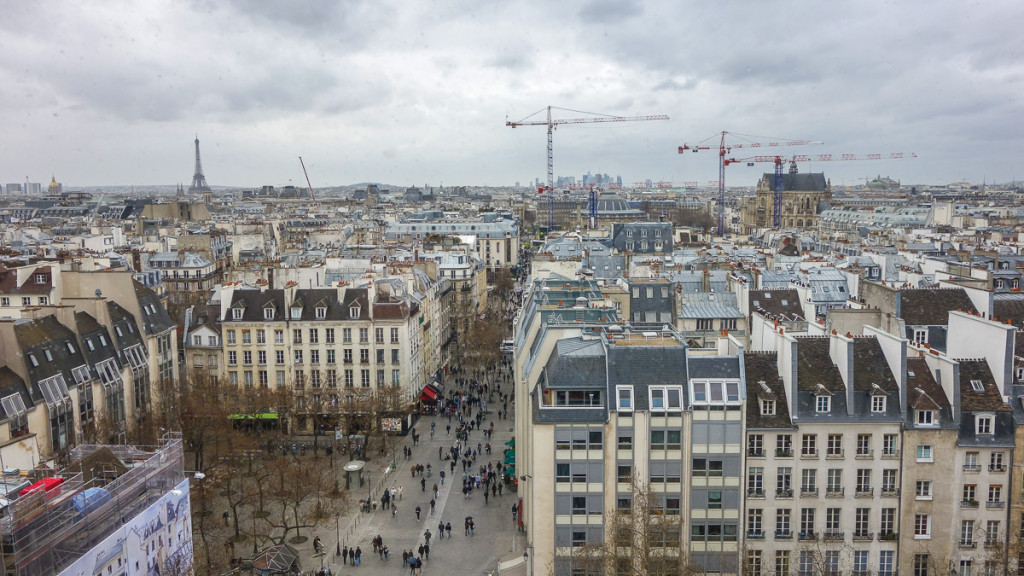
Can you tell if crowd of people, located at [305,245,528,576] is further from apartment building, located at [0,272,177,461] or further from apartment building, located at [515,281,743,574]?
apartment building, located at [0,272,177,461]

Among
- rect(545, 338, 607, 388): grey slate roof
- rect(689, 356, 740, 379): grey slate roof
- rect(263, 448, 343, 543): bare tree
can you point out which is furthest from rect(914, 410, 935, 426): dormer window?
rect(263, 448, 343, 543): bare tree

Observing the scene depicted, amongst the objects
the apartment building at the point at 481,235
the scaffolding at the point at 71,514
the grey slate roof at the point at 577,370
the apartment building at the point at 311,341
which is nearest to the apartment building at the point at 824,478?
the grey slate roof at the point at 577,370

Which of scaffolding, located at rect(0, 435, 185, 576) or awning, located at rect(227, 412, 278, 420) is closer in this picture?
scaffolding, located at rect(0, 435, 185, 576)

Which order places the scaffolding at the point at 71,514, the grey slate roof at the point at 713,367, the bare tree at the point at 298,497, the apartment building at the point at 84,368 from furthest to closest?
the bare tree at the point at 298,497 → the apartment building at the point at 84,368 → the grey slate roof at the point at 713,367 → the scaffolding at the point at 71,514

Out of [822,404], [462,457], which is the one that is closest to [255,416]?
[462,457]

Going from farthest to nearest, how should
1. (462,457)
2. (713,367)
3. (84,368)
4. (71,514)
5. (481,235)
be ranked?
(481,235), (462,457), (84,368), (713,367), (71,514)

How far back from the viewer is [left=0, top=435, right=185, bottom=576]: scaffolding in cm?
2202

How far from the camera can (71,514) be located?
23656 mm

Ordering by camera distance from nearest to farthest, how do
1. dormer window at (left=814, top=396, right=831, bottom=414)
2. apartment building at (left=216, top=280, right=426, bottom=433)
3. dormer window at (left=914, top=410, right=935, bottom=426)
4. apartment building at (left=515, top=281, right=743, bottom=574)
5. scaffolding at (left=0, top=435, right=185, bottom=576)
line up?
scaffolding at (left=0, top=435, right=185, bottom=576) < apartment building at (left=515, top=281, right=743, bottom=574) < dormer window at (left=914, top=410, right=935, bottom=426) < dormer window at (left=814, top=396, right=831, bottom=414) < apartment building at (left=216, top=280, right=426, bottom=433)

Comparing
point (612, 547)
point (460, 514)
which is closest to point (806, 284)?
point (460, 514)

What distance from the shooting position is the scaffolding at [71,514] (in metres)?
22.0

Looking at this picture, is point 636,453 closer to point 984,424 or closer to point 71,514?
point 984,424

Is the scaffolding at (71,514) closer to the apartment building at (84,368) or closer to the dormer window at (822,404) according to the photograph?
the apartment building at (84,368)

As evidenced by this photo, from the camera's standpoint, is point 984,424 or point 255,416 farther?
point 255,416
